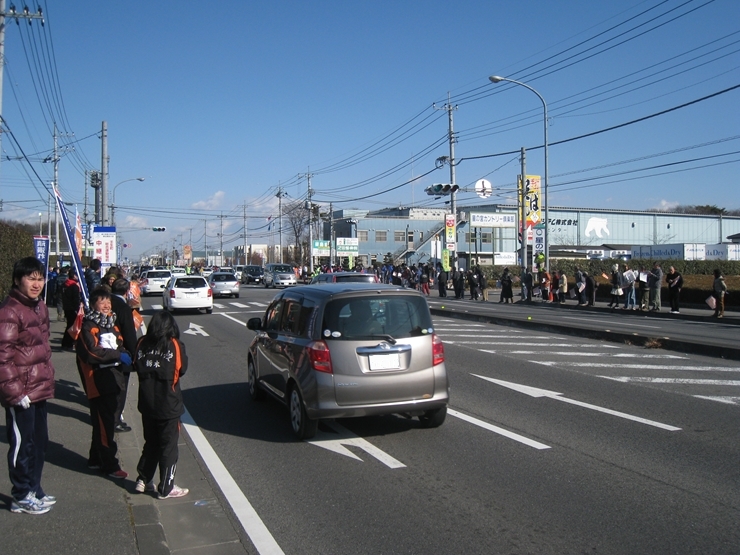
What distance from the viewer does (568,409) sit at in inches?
357

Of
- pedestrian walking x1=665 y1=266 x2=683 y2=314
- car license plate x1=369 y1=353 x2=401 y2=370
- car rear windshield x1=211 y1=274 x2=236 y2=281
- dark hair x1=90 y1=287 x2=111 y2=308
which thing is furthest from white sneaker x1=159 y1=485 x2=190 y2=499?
car rear windshield x1=211 y1=274 x2=236 y2=281

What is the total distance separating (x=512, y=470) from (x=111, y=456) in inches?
149

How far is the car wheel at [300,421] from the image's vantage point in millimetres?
7453

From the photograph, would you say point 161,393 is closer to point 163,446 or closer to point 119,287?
point 163,446

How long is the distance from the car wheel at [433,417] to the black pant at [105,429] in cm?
352

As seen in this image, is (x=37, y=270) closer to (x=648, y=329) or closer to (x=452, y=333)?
(x=452, y=333)

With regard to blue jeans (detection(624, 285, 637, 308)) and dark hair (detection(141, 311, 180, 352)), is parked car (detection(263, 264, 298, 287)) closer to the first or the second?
blue jeans (detection(624, 285, 637, 308))

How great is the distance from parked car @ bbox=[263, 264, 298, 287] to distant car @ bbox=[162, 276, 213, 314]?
25.1m

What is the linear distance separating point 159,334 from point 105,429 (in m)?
Answer: 1.25

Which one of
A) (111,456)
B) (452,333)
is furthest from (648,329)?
(111,456)

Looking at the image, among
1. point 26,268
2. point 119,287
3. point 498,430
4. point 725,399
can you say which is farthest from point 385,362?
point 725,399

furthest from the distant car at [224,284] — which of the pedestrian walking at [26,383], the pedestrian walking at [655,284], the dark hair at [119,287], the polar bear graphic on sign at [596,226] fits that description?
the polar bear graphic on sign at [596,226]

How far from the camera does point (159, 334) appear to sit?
5.55m

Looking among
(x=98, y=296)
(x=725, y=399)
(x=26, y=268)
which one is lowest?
(x=725, y=399)
